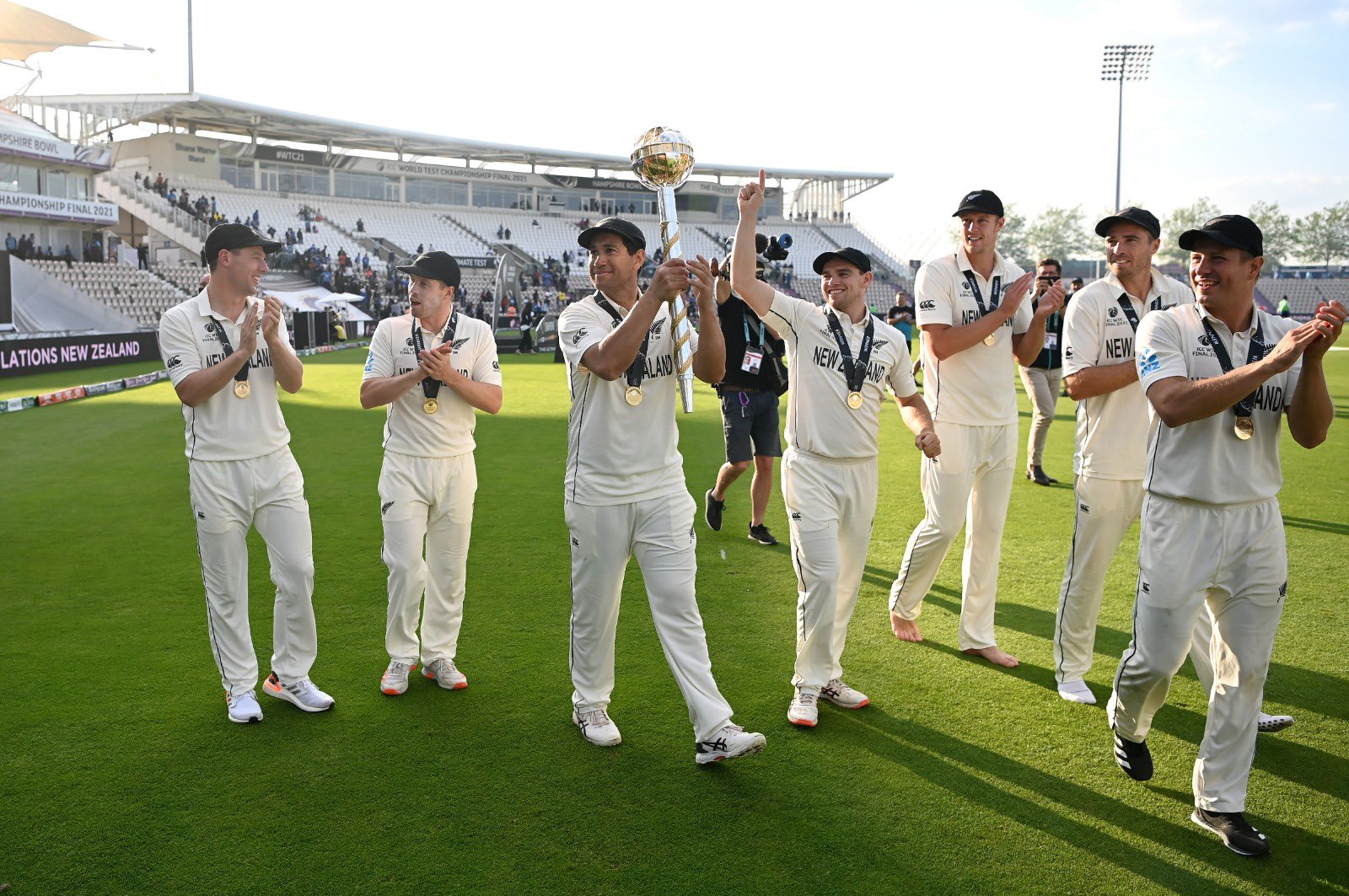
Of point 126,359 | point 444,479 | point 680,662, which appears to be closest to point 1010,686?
point 680,662

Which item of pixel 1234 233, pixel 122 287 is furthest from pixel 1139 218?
pixel 122 287

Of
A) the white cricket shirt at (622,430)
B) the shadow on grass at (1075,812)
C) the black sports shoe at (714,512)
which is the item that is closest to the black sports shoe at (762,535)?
the black sports shoe at (714,512)

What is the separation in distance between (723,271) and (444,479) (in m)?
1.73

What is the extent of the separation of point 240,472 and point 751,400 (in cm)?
422

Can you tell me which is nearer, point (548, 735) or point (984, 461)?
point (548, 735)

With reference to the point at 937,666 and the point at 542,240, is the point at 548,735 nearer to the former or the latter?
the point at 937,666

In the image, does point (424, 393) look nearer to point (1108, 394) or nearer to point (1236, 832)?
point (1108, 394)

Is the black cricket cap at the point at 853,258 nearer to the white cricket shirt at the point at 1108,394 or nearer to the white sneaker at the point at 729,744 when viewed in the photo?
the white cricket shirt at the point at 1108,394

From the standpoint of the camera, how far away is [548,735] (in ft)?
14.4

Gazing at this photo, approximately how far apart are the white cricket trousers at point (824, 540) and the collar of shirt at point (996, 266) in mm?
1302

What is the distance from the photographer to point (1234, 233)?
3.47m

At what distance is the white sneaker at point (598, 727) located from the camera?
429 centimetres

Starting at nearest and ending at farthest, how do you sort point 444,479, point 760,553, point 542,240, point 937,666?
point 444,479 → point 937,666 → point 760,553 → point 542,240

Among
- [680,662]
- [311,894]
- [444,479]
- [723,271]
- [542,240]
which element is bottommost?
[311,894]
